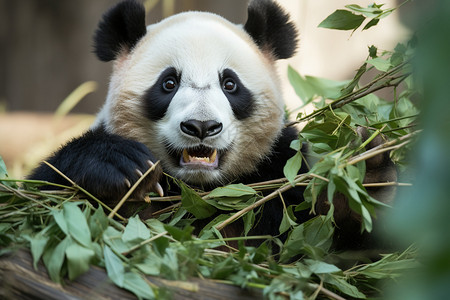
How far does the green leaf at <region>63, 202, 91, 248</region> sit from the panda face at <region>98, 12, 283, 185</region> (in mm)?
628

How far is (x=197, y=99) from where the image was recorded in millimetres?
2225

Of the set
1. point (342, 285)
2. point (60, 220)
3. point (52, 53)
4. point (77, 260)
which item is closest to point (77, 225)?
point (60, 220)

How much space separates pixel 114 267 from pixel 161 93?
1.05 m

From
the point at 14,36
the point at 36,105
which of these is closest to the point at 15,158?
the point at 36,105

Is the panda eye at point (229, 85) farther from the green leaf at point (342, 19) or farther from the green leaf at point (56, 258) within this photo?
the green leaf at point (56, 258)

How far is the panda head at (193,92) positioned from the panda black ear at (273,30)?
1cm

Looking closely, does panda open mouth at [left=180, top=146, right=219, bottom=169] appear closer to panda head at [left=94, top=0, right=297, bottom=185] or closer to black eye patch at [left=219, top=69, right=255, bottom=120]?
panda head at [left=94, top=0, right=297, bottom=185]

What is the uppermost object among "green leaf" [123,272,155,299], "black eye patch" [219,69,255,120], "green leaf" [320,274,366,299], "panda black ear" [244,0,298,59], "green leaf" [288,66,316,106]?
"panda black ear" [244,0,298,59]

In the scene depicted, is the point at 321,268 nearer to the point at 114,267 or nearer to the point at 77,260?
the point at 114,267

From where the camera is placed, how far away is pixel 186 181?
7.59 ft

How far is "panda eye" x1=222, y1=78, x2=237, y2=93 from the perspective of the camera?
96.3 inches

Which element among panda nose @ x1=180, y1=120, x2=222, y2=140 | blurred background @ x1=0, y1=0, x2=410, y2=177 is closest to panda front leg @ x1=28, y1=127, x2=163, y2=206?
panda nose @ x1=180, y1=120, x2=222, y2=140

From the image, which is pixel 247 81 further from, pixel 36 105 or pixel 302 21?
pixel 36 105

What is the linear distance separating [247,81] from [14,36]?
6.20 meters
